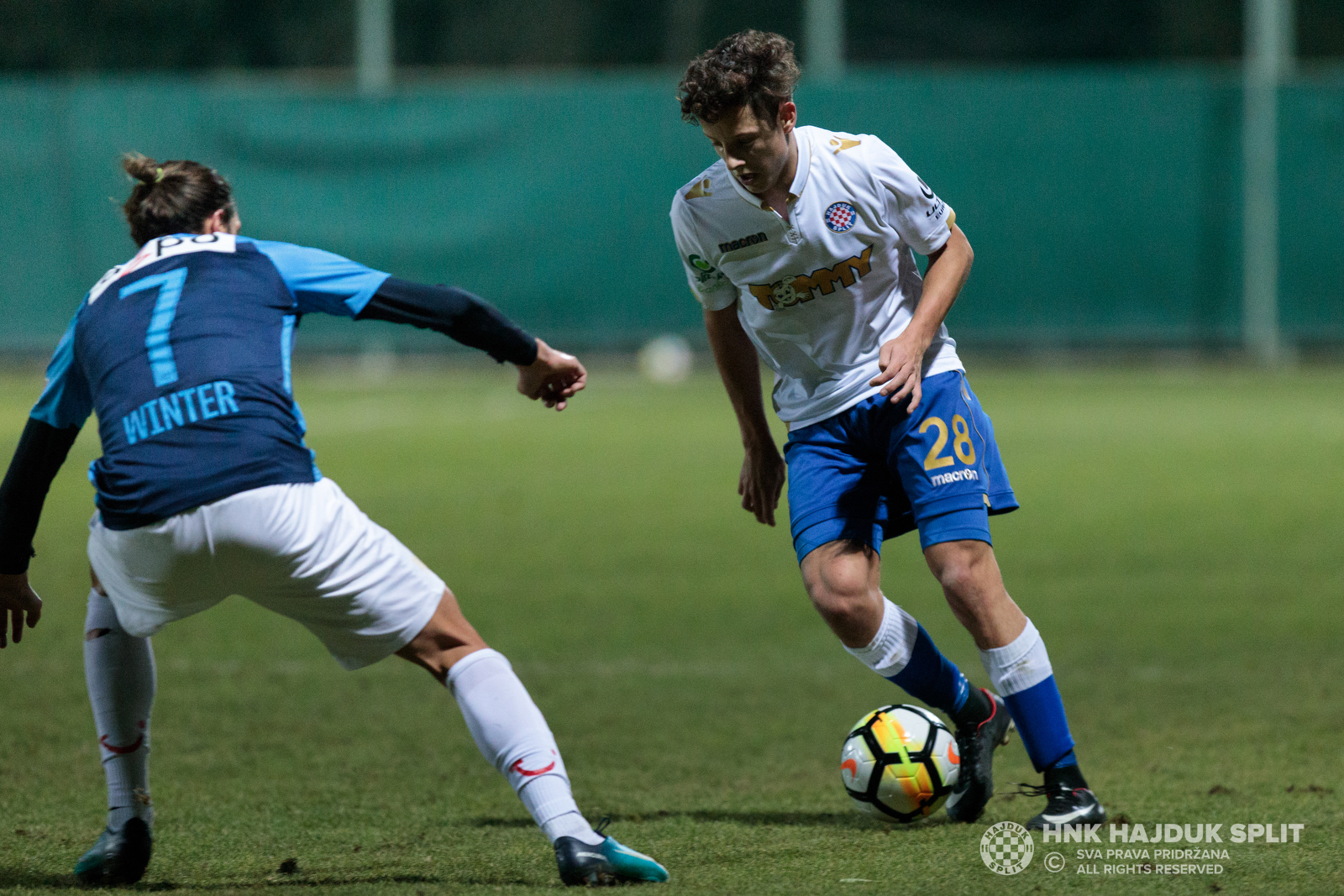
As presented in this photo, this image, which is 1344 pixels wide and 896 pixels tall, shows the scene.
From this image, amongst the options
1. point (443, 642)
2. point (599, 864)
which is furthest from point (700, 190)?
point (599, 864)

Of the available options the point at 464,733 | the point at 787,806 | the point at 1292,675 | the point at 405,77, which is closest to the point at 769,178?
the point at 787,806

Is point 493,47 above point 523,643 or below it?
above

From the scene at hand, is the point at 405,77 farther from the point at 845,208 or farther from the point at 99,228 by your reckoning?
the point at 845,208

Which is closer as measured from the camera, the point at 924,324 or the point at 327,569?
the point at 327,569

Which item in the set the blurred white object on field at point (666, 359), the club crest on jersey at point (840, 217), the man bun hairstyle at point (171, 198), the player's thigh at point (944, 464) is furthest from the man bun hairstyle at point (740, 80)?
the blurred white object on field at point (666, 359)

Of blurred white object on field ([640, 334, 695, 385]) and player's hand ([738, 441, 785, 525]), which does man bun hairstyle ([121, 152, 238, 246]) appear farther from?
blurred white object on field ([640, 334, 695, 385])

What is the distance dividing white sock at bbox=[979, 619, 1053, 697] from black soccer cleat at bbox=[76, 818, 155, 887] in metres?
2.13

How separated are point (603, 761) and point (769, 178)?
6.62 feet

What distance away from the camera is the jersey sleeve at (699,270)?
14.5 ft

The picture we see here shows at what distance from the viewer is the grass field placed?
3.95m

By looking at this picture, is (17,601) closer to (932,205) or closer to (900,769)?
(900,769)

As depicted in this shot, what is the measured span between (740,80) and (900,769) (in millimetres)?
1840

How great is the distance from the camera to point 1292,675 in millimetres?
6105

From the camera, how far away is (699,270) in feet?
14.8
